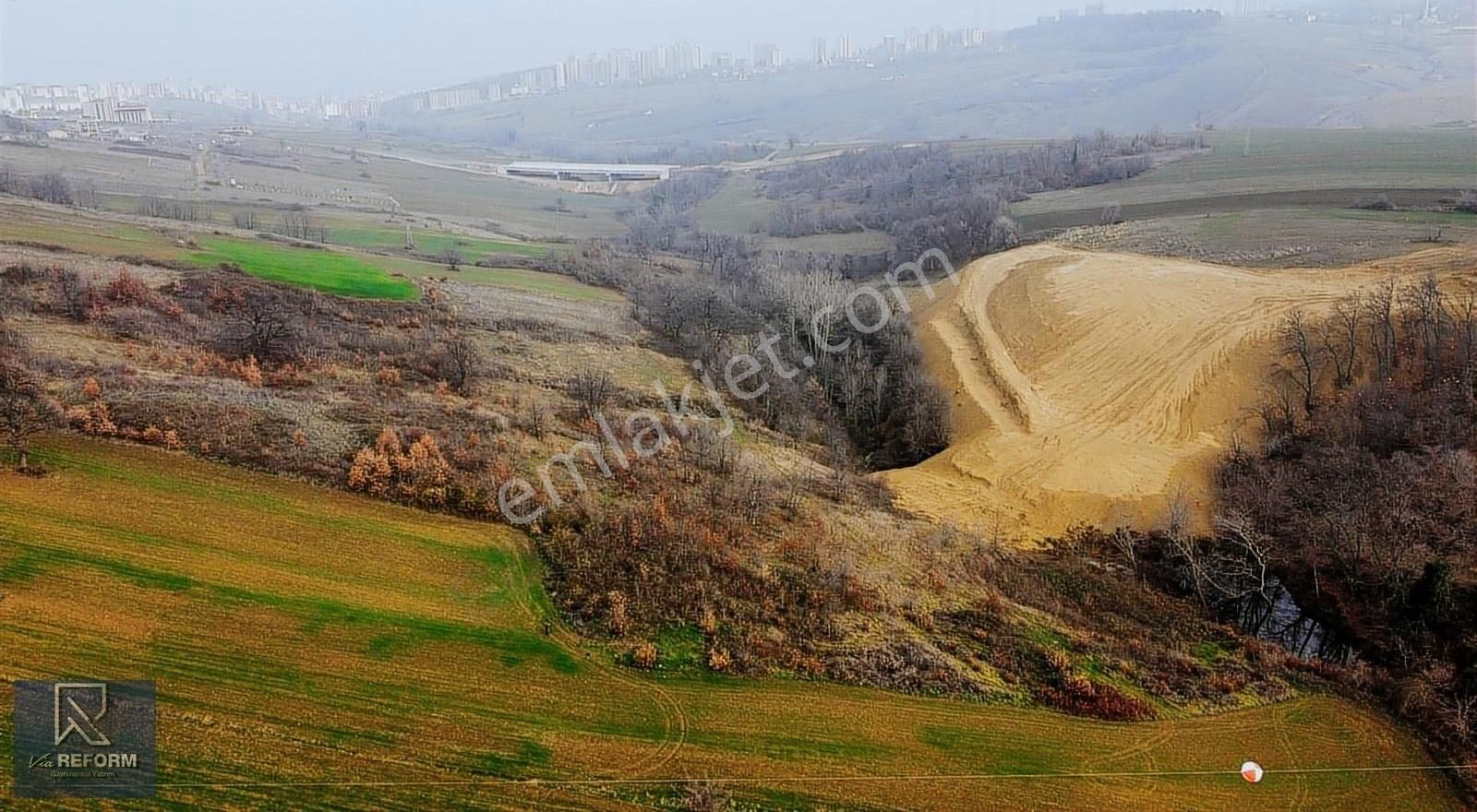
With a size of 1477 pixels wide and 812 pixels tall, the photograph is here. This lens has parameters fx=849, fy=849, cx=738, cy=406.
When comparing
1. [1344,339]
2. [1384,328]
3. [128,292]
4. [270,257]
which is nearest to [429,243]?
[270,257]

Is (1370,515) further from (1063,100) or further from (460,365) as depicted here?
(1063,100)

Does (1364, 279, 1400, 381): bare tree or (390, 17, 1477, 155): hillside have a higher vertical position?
(390, 17, 1477, 155): hillside

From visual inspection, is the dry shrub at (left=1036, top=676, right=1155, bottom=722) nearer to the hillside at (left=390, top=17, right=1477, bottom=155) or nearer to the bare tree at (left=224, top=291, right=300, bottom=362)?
the bare tree at (left=224, top=291, right=300, bottom=362)

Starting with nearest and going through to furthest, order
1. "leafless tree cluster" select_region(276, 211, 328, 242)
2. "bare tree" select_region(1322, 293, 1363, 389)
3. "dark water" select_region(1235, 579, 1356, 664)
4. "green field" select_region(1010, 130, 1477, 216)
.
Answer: "dark water" select_region(1235, 579, 1356, 664) → "bare tree" select_region(1322, 293, 1363, 389) → "leafless tree cluster" select_region(276, 211, 328, 242) → "green field" select_region(1010, 130, 1477, 216)

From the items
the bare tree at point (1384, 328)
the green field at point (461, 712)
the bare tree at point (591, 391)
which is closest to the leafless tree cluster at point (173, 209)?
the bare tree at point (591, 391)

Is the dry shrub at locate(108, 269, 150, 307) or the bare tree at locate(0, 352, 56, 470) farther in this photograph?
the dry shrub at locate(108, 269, 150, 307)

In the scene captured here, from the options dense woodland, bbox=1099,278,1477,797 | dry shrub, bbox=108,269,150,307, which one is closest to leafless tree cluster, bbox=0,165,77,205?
dry shrub, bbox=108,269,150,307

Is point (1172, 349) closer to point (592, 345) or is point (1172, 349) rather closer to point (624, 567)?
point (592, 345)
